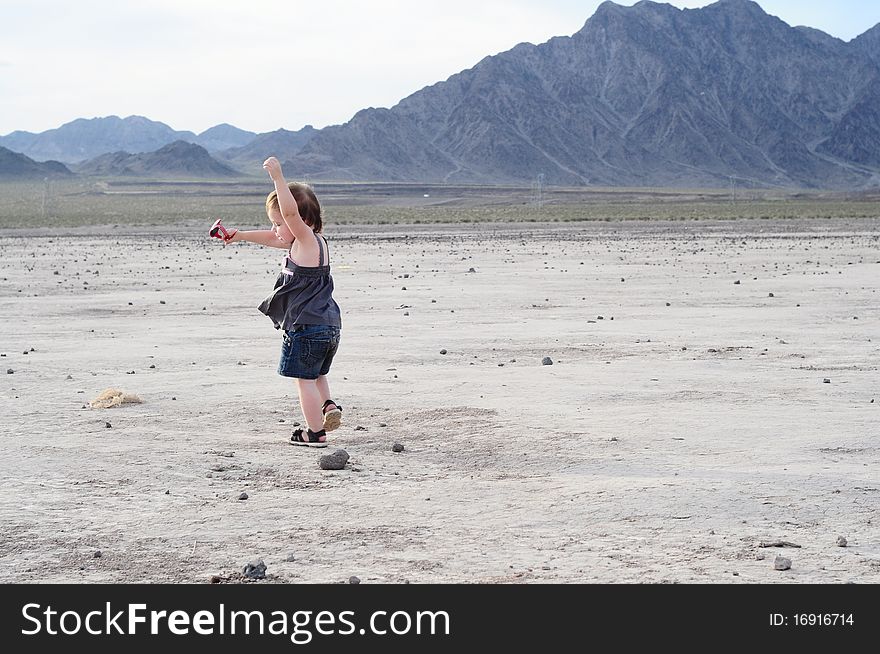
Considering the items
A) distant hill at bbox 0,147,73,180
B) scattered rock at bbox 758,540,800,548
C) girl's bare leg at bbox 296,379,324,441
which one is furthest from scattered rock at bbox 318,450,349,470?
distant hill at bbox 0,147,73,180

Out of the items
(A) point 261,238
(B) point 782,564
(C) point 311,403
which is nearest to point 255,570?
(B) point 782,564

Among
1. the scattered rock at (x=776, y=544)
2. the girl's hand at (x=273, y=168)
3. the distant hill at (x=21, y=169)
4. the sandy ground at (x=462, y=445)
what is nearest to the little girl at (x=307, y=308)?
the sandy ground at (x=462, y=445)

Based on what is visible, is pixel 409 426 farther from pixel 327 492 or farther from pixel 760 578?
pixel 760 578

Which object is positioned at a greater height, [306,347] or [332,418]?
[306,347]

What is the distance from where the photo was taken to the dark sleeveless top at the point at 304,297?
8.22 metres

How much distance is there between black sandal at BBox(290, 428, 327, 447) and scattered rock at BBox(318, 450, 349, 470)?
66cm

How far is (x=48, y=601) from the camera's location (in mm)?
5125

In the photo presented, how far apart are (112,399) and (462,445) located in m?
3.12

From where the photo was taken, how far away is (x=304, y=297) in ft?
27.1

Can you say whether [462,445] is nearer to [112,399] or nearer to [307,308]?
[307,308]

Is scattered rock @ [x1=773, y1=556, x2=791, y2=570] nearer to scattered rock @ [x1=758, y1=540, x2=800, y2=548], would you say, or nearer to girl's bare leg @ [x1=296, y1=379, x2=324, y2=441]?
scattered rock @ [x1=758, y1=540, x2=800, y2=548]

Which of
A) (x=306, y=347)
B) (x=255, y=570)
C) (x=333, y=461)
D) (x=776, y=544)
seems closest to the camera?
(x=255, y=570)

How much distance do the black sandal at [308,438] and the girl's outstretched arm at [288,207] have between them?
1277mm

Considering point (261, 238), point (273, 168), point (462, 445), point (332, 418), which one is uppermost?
point (273, 168)
